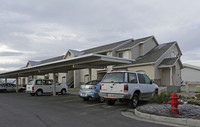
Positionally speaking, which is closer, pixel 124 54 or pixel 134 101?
pixel 134 101

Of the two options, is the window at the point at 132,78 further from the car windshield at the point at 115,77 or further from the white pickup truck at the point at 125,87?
the car windshield at the point at 115,77

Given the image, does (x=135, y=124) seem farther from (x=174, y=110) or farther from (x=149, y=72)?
(x=149, y=72)

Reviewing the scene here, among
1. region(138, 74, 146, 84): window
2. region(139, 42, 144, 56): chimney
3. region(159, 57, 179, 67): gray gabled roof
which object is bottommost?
region(138, 74, 146, 84): window

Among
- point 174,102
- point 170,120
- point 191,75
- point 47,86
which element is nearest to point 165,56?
point 191,75

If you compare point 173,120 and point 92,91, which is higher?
point 92,91

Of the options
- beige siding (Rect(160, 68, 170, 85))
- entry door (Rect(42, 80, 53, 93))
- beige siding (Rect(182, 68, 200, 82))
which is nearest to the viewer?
entry door (Rect(42, 80, 53, 93))

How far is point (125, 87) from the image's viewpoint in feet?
33.6

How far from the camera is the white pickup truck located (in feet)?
33.9

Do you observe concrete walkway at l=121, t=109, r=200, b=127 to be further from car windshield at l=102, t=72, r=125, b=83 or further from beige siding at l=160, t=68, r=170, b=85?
beige siding at l=160, t=68, r=170, b=85

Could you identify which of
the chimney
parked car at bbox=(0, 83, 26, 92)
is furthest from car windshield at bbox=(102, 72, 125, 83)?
parked car at bbox=(0, 83, 26, 92)

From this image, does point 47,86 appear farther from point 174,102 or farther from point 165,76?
point 174,102

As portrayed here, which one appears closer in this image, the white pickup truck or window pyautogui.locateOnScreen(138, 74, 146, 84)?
the white pickup truck

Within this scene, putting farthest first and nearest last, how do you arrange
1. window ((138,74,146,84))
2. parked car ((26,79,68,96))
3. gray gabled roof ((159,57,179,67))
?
gray gabled roof ((159,57,179,67)) → parked car ((26,79,68,96)) → window ((138,74,146,84))

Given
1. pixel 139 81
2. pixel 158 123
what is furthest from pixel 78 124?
pixel 139 81
